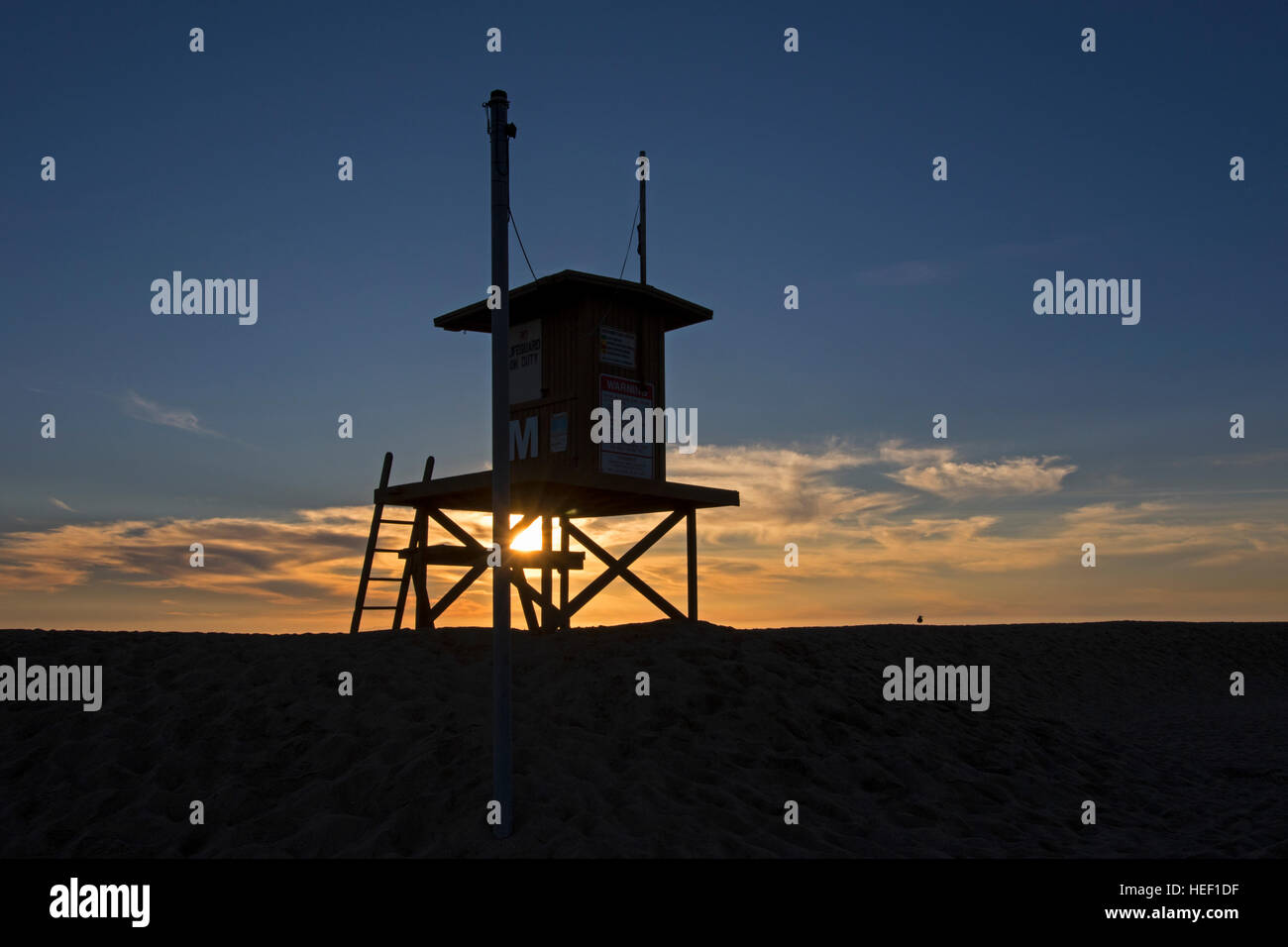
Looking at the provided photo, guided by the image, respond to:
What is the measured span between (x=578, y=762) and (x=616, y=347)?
23.1 feet

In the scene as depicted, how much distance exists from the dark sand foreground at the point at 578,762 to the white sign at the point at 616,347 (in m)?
3.95

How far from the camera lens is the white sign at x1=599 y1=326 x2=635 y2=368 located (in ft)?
48.0

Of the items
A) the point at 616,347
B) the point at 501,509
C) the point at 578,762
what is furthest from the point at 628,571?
the point at 501,509

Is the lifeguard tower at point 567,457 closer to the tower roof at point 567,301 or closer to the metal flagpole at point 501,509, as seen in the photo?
the tower roof at point 567,301

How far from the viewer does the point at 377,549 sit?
15836mm

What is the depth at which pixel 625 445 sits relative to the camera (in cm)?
1481
